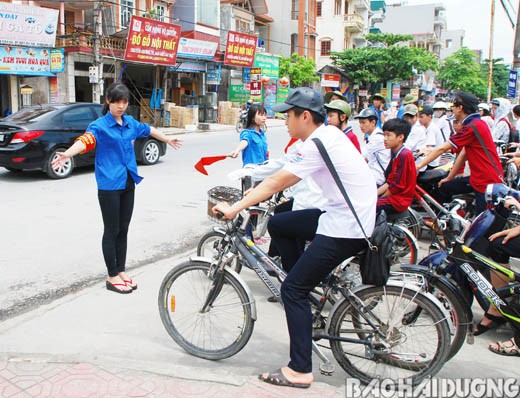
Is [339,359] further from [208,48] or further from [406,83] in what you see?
[406,83]

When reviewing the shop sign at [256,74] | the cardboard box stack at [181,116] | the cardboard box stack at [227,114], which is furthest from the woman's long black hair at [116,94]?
the shop sign at [256,74]

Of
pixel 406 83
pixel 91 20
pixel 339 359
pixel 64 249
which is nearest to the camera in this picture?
pixel 339 359

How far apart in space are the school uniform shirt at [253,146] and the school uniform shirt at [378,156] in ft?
4.01

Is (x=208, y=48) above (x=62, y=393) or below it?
above

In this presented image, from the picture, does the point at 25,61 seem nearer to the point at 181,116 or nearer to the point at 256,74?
the point at 181,116

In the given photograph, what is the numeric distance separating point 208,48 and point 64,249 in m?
21.9

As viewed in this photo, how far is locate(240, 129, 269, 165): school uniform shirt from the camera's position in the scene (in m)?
5.55

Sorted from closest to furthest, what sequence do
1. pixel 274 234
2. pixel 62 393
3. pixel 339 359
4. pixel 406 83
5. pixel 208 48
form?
1. pixel 62 393
2. pixel 339 359
3. pixel 274 234
4. pixel 208 48
5. pixel 406 83

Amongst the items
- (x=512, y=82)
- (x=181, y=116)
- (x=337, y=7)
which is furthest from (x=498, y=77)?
(x=512, y=82)

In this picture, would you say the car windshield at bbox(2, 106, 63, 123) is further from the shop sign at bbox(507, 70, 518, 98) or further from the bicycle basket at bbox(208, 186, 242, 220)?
the shop sign at bbox(507, 70, 518, 98)

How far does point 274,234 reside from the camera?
343 centimetres

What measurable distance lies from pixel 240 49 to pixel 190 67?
334 centimetres

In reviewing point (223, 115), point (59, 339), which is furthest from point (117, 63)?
point (59, 339)

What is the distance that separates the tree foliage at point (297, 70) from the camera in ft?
116
